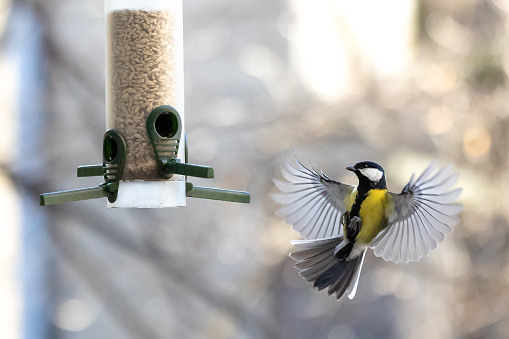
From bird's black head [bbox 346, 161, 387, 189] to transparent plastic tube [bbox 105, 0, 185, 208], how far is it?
0.78 metres

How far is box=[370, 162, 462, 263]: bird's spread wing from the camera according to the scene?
2768 mm

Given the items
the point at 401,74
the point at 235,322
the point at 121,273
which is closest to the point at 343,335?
the point at 235,322

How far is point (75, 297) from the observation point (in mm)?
5695

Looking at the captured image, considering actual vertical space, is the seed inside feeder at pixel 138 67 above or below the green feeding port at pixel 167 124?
above

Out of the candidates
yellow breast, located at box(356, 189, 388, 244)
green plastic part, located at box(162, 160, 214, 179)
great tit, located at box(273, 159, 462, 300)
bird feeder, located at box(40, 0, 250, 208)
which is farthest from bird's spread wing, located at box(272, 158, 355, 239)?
green plastic part, located at box(162, 160, 214, 179)

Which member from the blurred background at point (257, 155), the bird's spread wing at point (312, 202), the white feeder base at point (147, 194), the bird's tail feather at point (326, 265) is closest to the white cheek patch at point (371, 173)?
the bird's spread wing at point (312, 202)

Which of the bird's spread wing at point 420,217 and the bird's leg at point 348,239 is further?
the bird's leg at point 348,239

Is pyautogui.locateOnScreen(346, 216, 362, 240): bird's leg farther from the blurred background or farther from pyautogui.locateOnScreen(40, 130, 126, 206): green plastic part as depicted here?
the blurred background

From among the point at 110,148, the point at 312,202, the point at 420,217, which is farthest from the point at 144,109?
the point at 420,217

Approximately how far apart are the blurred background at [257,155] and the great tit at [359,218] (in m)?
2.38

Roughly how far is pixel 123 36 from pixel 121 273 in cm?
316

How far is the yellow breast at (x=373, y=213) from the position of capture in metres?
3.04

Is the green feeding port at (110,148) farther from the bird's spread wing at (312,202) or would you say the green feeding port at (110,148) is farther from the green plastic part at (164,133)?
the bird's spread wing at (312,202)

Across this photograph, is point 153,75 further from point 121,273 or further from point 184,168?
point 121,273
